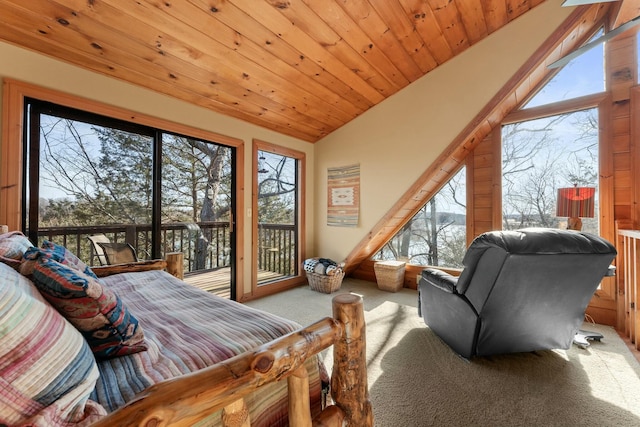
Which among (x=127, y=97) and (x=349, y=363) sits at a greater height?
(x=127, y=97)

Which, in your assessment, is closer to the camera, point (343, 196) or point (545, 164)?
point (545, 164)

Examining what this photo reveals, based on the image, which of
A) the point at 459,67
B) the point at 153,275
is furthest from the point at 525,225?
the point at 153,275

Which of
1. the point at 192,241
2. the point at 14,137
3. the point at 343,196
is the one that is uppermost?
the point at 14,137

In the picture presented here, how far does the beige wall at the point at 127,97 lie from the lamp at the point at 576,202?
3.10 metres

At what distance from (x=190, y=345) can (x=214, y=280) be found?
3.07 meters

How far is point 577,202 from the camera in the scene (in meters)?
2.24

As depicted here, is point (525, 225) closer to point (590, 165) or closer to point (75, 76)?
point (590, 165)

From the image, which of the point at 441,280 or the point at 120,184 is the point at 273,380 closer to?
the point at 441,280

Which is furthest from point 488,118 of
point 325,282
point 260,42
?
point 325,282

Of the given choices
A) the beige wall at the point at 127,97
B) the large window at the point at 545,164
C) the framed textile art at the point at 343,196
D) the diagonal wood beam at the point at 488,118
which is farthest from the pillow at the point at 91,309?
the large window at the point at 545,164

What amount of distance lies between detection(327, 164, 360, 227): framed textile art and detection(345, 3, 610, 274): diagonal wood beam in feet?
1.30

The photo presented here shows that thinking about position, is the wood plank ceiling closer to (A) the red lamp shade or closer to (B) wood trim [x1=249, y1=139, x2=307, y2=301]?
(B) wood trim [x1=249, y1=139, x2=307, y2=301]

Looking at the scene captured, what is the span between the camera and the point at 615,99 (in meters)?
2.57

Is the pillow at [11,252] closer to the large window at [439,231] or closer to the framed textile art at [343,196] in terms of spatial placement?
the framed textile art at [343,196]
